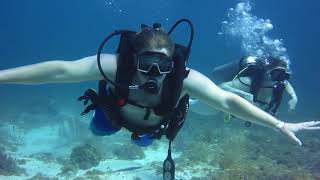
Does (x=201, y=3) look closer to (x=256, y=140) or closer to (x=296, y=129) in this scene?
(x=256, y=140)

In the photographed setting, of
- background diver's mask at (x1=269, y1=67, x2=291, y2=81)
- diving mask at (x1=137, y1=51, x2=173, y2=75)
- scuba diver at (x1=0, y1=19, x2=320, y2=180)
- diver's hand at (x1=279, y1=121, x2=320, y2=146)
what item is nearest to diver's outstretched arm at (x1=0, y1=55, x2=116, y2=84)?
scuba diver at (x1=0, y1=19, x2=320, y2=180)

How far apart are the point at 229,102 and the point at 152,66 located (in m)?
1.20

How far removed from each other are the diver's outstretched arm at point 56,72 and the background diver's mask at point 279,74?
489 centimetres

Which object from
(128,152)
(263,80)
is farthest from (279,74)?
(128,152)

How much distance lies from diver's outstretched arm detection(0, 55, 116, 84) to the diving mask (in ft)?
1.52

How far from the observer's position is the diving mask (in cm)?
443

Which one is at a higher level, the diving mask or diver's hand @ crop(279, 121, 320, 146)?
the diving mask

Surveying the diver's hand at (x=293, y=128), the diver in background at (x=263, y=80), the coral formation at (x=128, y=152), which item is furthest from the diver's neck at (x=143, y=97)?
the coral formation at (x=128, y=152)

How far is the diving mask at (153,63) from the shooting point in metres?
4.43

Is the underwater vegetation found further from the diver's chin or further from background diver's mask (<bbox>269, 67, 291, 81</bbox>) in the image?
the diver's chin

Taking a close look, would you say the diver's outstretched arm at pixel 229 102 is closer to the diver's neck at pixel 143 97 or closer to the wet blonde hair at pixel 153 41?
the diver's neck at pixel 143 97

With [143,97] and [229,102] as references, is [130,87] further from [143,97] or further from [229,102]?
[229,102]

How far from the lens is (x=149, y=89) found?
14.5ft

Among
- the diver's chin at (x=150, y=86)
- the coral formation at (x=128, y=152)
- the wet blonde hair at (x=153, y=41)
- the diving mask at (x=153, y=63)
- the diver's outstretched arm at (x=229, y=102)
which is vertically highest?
the wet blonde hair at (x=153, y=41)
